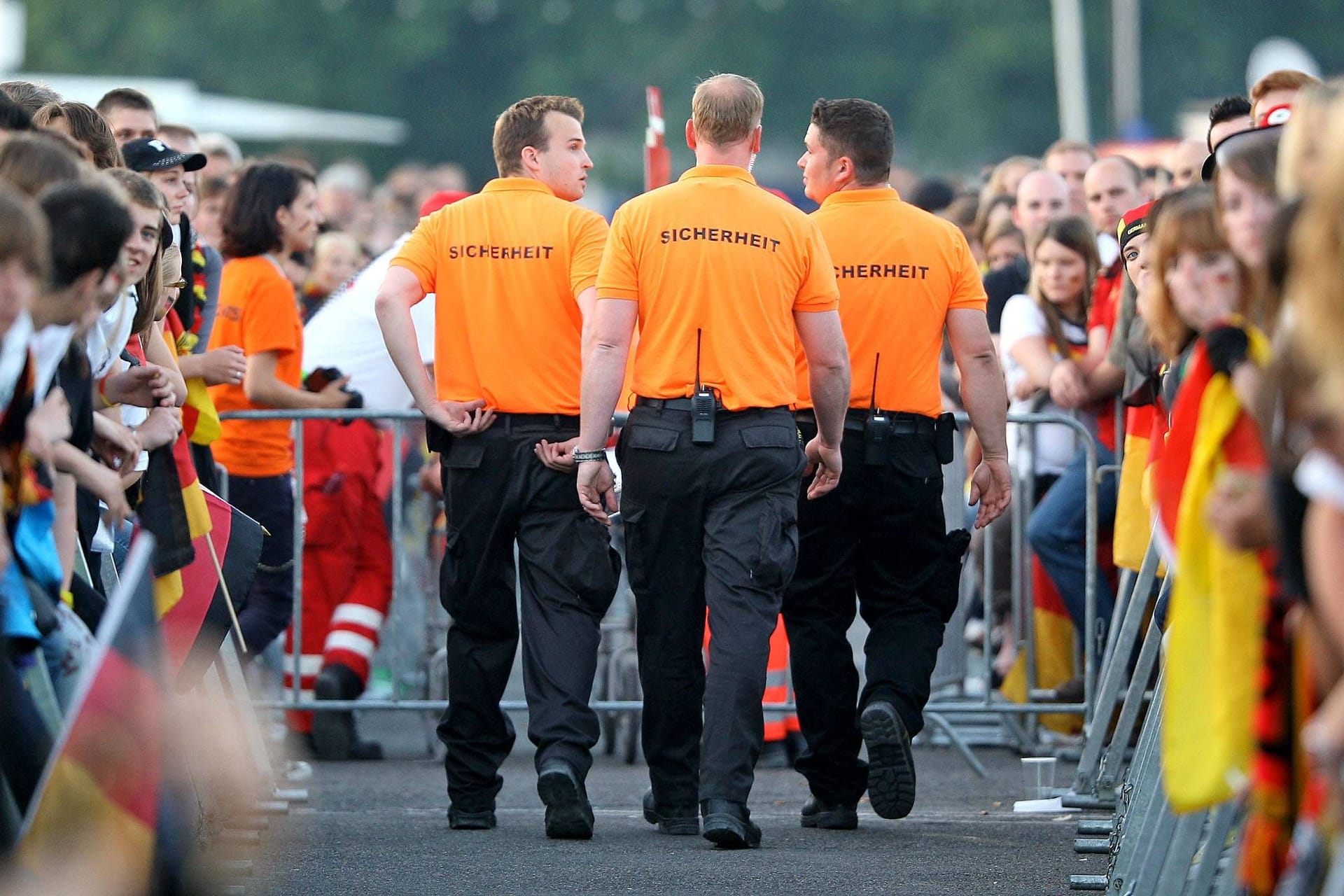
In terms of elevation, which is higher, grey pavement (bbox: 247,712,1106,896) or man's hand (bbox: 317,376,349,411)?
man's hand (bbox: 317,376,349,411)

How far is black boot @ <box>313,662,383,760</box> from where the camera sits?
30.0 ft

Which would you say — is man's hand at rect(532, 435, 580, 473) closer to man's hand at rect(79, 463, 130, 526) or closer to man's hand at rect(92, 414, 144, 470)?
man's hand at rect(92, 414, 144, 470)

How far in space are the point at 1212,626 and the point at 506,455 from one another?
136 inches

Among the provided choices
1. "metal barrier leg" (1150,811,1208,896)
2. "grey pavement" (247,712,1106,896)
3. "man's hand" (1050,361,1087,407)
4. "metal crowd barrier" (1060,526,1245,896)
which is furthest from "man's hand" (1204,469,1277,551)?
"man's hand" (1050,361,1087,407)

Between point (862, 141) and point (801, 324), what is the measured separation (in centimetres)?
70

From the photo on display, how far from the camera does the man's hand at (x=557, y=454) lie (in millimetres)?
7023

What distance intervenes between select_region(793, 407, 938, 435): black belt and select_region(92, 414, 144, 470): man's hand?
2.25 metres

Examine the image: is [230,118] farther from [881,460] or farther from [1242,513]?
[1242,513]

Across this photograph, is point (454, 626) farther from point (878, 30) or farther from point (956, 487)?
point (878, 30)

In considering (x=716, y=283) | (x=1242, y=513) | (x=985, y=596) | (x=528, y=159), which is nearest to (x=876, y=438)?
(x=716, y=283)

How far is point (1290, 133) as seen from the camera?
380 centimetres

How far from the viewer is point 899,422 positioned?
7.14 m

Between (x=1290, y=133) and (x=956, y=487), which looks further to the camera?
(x=956, y=487)

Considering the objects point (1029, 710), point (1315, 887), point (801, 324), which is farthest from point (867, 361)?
point (1315, 887)
